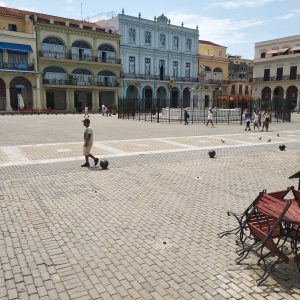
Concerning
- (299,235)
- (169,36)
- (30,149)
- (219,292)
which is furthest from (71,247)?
(169,36)

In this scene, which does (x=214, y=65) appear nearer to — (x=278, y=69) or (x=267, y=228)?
(x=278, y=69)

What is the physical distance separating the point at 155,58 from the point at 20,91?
68.9 feet

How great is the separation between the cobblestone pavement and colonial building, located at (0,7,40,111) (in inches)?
1282

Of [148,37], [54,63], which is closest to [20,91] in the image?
[54,63]

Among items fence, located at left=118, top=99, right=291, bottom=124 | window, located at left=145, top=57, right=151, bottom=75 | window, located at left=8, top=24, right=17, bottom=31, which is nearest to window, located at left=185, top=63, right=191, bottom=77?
window, located at left=145, top=57, right=151, bottom=75

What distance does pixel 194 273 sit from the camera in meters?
A: 3.80

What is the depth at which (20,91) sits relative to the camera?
4253 centimetres

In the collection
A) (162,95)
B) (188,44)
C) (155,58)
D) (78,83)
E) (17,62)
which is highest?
(188,44)

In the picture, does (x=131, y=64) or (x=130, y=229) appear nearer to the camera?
(x=130, y=229)

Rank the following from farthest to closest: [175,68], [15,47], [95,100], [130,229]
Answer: [175,68] → [95,100] → [15,47] → [130,229]

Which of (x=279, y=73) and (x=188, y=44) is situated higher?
(x=188, y=44)

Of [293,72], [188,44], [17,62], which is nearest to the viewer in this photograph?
[17,62]

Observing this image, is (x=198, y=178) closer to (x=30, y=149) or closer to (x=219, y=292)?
(x=219, y=292)

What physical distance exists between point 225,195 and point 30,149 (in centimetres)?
828
